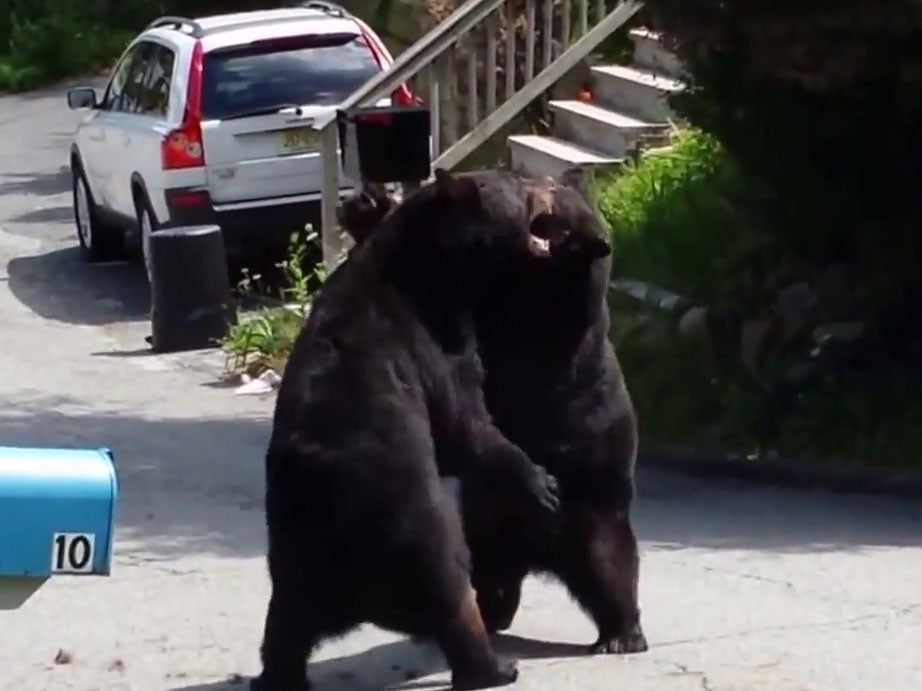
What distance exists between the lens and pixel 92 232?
699 inches

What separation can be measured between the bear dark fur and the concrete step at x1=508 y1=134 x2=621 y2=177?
28.0 ft

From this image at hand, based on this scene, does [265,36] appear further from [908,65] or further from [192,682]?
[192,682]

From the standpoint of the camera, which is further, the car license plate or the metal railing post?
the car license plate

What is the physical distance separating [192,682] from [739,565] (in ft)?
7.90

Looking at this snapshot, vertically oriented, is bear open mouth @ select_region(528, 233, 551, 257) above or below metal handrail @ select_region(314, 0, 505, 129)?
above

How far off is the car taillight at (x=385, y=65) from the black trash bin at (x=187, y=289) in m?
1.64

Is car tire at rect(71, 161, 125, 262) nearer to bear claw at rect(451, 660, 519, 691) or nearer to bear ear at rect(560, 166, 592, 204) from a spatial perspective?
bear ear at rect(560, 166, 592, 204)

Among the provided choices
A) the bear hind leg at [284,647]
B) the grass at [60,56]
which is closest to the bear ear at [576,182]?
the bear hind leg at [284,647]

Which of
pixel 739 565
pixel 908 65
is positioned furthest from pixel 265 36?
pixel 739 565

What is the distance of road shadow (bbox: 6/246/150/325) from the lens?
15.9 m

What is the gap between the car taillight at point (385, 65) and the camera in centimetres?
1496

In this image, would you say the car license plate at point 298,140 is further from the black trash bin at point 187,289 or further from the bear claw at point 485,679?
the bear claw at point 485,679

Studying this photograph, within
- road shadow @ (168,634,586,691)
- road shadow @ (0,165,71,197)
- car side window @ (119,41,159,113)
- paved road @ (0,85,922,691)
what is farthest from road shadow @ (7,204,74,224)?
road shadow @ (168,634,586,691)

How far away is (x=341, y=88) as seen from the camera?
1538 cm
